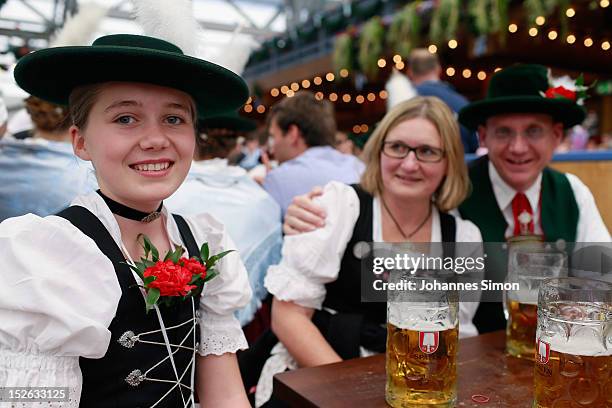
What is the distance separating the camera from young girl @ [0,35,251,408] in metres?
0.81

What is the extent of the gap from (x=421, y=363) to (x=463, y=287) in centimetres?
71

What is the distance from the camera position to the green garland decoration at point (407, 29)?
17.7 feet

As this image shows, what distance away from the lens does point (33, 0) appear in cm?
1241

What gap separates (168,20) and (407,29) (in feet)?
15.8

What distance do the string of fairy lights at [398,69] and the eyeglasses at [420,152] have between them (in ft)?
1.57

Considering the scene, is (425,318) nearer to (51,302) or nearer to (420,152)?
(51,302)

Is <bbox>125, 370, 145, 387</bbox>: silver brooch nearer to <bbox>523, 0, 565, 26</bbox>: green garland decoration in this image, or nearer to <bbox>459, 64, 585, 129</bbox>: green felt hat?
<bbox>459, 64, 585, 129</bbox>: green felt hat

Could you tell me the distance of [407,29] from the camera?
5469 millimetres

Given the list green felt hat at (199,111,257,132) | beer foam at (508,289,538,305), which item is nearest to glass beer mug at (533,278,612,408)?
beer foam at (508,289,538,305)

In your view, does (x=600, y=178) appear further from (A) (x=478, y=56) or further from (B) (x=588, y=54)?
(B) (x=588, y=54)

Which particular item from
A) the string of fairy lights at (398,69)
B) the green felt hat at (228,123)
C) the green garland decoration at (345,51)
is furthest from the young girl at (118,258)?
the green garland decoration at (345,51)

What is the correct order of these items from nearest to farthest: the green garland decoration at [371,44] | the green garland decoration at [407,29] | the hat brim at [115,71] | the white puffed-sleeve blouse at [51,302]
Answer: the white puffed-sleeve blouse at [51,302] → the hat brim at [115,71] → the green garland decoration at [407,29] → the green garland decoration at [371,44]

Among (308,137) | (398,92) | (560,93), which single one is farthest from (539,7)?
(560,93)

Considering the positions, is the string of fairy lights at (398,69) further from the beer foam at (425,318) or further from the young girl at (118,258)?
the beer foam at (425,318)
